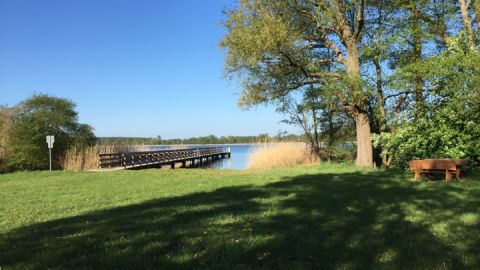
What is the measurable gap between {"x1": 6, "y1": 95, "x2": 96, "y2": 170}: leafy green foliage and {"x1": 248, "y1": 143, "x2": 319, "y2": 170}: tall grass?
1126cm

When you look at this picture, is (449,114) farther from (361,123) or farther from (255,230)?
(255,230)

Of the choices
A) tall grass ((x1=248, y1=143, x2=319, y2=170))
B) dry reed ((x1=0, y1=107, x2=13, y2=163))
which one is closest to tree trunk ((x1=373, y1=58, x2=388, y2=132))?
tall grass ((x1=248, y1=143, x2=319, y2=170))

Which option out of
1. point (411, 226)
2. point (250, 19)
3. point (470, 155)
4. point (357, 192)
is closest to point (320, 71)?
point (250, 19)

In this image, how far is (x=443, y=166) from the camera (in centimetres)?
1038

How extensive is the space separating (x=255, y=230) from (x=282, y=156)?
17.4m

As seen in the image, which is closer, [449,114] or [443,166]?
[443,166]

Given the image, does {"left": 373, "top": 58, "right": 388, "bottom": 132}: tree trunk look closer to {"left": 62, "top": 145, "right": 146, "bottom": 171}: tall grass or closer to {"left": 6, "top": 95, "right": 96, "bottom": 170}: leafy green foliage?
{"left": 62, "top": 145, "right": 146, "bottom": 171}: tall grass

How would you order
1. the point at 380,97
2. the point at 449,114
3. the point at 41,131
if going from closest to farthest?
the point at 449,114
the point at 380,97
the point at 41,131

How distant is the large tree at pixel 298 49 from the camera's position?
49.1 ft

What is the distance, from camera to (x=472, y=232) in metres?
4.99

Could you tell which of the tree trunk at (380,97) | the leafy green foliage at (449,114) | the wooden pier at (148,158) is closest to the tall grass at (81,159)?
the wooden pier at (148,158)

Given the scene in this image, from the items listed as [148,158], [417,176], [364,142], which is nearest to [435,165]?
[417,176]

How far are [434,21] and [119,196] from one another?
13426mm

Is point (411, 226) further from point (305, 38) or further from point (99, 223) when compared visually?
point (305, 38)
